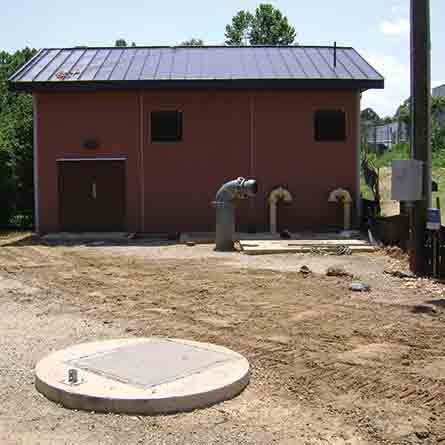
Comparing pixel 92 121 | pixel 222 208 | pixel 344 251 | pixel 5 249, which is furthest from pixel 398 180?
pixel 92 121

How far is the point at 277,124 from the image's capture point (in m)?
19.2

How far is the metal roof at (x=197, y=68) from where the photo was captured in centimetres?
1869

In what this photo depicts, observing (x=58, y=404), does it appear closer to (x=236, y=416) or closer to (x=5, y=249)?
(x=236, y=416)

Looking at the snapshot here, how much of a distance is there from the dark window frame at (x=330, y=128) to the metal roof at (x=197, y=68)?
0.86m

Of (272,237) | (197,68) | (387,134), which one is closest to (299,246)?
(272,237)

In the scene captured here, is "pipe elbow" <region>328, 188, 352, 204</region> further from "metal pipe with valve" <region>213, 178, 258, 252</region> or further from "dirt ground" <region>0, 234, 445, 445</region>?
"dirt ground" <region>0, 234, 445, 445</region>

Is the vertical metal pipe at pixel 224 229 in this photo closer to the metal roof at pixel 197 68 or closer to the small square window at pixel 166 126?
the small square window at pixel 166 126

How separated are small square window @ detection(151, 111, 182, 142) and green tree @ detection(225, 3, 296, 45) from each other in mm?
35387

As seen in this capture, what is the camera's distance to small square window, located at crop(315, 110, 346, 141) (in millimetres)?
19219

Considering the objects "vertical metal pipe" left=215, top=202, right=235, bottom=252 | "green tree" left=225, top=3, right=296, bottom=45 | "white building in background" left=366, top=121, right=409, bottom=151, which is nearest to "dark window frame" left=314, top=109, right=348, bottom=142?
"vertical metal pipe" left=215, top=202, right=235, bottom=252

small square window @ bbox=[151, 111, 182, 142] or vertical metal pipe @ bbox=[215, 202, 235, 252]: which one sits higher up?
small square window @ bbox=[151, 111, 182, 142]

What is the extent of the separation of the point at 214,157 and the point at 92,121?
3275 mm

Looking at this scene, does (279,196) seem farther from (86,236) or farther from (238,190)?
(86,236)

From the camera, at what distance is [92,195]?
63.5ft
